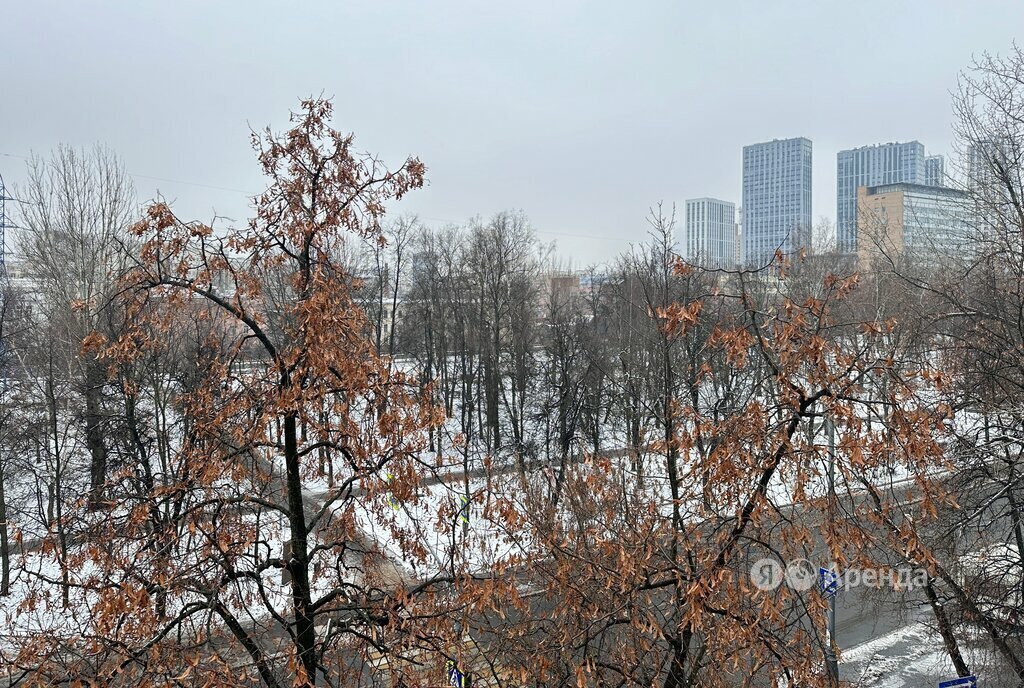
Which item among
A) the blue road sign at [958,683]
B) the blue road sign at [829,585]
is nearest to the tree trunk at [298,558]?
the blue road sign at [829,585]

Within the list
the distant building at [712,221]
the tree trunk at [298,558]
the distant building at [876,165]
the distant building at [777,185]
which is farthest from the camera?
the distant building at [777,185]

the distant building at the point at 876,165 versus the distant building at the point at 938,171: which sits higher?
the distant building at the point at 876,165

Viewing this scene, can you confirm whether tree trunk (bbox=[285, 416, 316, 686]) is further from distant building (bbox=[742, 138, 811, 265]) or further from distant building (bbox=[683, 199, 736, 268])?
distant building (bbox=[742, 138, 811, 265])

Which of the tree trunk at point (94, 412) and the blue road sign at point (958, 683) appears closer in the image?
the blue road sign at point (958, 683)

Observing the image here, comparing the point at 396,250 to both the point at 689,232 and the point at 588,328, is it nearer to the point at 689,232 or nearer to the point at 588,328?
the point at 588,328

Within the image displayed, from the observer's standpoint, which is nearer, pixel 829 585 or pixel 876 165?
pixel 829 585

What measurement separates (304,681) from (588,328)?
28.9 m

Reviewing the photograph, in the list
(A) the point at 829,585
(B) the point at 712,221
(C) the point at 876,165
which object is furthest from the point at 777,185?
(A) the point at 829,585

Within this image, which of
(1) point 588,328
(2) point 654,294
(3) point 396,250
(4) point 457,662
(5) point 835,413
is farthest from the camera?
(3) point 396,250

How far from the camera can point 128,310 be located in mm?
5902

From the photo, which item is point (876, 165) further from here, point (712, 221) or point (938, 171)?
point (938, 171)

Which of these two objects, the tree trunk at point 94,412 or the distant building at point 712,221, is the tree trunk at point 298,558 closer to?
the tree trunk at point 94,412

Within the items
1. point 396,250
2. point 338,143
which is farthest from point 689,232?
point 338,143

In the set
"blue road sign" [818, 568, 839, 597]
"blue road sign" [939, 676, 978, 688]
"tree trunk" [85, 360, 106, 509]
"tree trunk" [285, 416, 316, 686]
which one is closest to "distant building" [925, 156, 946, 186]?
"blue road sign" [939, 676, 978, 688]
